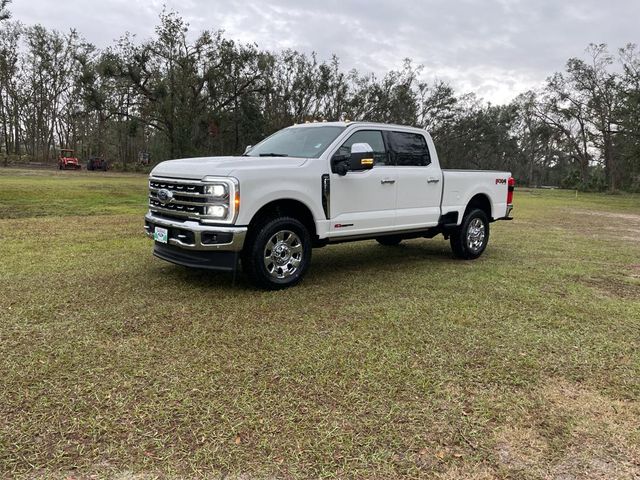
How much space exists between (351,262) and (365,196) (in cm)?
147

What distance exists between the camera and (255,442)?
257 cm

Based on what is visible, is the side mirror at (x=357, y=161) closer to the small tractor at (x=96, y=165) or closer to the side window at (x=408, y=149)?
the side window at (x=408, y=149)

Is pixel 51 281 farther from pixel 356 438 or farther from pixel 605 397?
pixel 605 397

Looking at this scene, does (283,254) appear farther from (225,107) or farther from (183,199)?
(225,107)

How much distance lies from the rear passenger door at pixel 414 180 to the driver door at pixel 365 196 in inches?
6.2

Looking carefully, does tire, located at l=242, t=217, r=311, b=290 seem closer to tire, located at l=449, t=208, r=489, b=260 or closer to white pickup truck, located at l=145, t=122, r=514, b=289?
white pickup truck, located at l=145, t=122, r=514, b=289

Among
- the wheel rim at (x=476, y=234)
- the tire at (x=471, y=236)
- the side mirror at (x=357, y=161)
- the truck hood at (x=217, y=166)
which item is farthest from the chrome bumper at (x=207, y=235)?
the wheel rim at (x=476, y=234)

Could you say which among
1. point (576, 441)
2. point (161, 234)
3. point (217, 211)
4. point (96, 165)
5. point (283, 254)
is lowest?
point (576, 441)

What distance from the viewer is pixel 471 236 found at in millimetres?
7762

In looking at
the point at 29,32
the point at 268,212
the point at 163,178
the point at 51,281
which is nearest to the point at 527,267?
the point at 268,212

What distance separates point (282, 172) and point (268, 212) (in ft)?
1.55

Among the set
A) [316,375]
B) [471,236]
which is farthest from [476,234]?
[316,375]

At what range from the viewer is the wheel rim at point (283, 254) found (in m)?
5.33

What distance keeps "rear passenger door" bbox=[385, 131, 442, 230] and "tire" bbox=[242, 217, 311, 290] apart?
1643 millimetres
